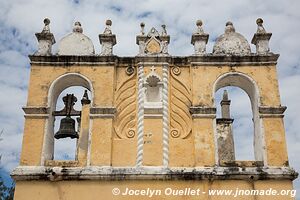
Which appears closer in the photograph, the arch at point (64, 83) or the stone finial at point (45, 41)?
the arch at point (64, 83)

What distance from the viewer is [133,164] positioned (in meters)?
9.37

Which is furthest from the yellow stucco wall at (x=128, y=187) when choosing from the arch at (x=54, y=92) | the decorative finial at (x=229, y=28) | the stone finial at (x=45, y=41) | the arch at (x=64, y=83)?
the decorative finial at (x=229, y=28)

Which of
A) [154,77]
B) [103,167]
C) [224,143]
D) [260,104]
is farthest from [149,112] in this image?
[224,143]

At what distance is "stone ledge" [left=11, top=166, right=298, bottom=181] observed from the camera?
9039 mm

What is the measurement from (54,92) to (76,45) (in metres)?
1.18

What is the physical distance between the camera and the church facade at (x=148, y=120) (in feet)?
29.8

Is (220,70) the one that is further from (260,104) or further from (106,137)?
(106,137)

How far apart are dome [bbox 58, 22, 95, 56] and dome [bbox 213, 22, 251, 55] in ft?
9.02

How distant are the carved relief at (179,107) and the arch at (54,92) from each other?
5.58ft

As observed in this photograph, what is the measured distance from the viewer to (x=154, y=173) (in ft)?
29.8

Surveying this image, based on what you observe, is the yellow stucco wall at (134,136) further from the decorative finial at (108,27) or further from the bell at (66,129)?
the decorative finial at (108,27)

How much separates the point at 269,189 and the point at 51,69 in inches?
198

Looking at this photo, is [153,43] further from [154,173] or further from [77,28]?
[154,173]

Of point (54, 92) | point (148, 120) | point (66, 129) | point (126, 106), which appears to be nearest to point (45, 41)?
point (54, 92)
